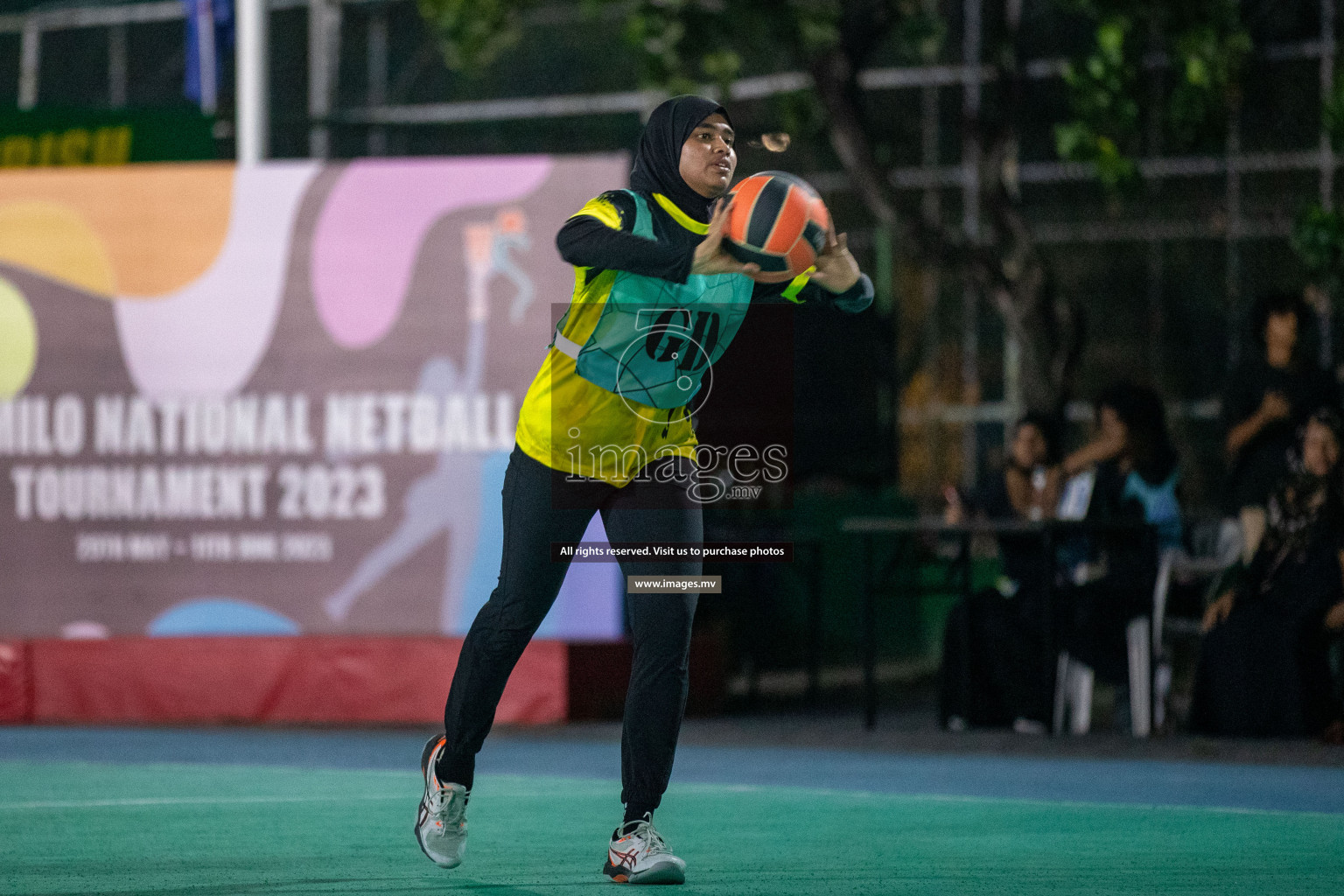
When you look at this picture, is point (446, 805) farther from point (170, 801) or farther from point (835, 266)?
point (170, 801)

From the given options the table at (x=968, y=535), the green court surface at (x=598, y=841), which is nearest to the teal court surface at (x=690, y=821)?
the green court surface at (x=598, y=841)

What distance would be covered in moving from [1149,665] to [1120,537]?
629mm

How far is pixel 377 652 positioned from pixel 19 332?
261cm

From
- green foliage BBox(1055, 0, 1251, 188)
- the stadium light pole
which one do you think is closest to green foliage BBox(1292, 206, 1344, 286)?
green foliage BBox(1055, 0, 1251, 188)

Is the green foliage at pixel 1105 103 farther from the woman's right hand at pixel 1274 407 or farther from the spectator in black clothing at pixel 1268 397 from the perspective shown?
the woman's right hand at pixel 1274 407

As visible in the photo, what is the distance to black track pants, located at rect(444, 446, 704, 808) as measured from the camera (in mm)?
5406

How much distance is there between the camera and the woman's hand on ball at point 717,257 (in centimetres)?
507

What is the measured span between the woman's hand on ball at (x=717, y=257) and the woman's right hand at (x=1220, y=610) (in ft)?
16.9

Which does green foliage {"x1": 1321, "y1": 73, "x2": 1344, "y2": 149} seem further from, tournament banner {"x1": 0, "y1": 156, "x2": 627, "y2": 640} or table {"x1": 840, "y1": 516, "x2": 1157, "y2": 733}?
tournament banner {"x1": 0, "y1": 156, "x2": 627, "y2": 640}

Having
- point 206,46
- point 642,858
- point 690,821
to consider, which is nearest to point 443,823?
point 642,858

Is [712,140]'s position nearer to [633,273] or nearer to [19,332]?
[633,273]

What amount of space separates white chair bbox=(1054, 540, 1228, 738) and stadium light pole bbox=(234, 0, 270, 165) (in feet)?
17.8

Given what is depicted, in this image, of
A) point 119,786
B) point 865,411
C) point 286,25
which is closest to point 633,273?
point 119,786

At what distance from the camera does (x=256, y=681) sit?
1084 centimetres
